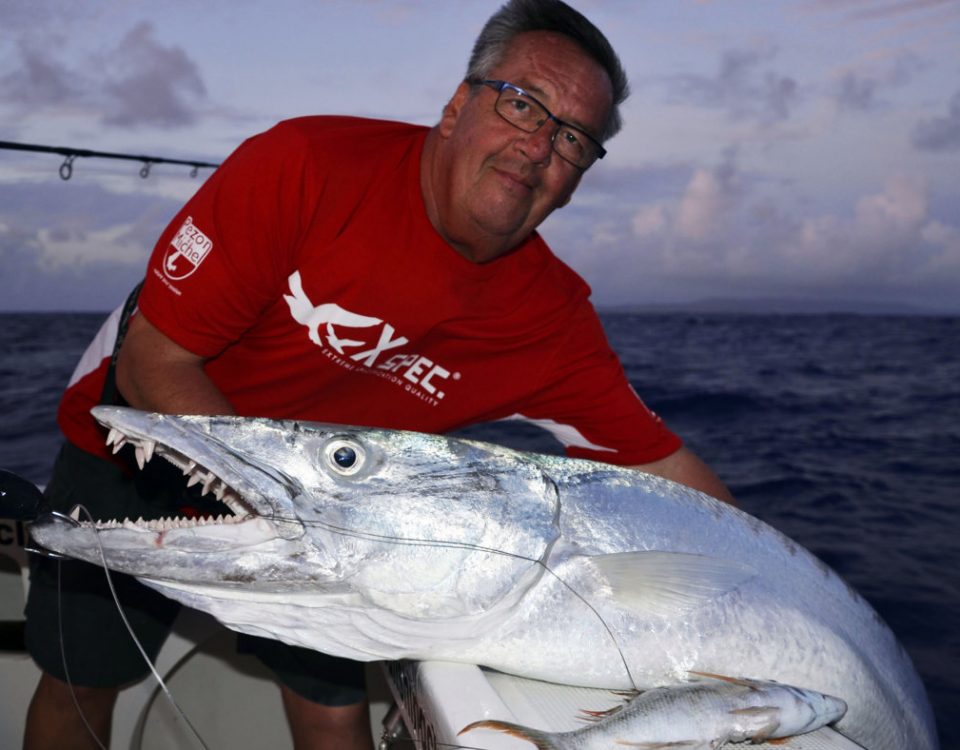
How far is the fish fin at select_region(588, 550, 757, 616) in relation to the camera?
180 centimetres

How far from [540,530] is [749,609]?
55 cm

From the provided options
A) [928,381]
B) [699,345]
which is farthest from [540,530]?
[699,345]

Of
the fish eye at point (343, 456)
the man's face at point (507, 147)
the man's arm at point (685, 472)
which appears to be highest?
the man's face at point (507, 147)

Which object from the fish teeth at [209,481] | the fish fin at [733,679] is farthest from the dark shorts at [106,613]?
the fish fin at [733,679]

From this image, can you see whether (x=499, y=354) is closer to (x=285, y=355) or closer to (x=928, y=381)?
(x=285, y=355)

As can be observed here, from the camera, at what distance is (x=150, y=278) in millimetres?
2229

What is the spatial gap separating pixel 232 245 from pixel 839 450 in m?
8.78

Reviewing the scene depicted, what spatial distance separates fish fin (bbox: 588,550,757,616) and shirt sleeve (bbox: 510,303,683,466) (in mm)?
1075

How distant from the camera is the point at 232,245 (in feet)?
7.21

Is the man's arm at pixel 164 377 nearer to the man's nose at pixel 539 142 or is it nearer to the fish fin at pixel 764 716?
the man's nose at pixel 539 142

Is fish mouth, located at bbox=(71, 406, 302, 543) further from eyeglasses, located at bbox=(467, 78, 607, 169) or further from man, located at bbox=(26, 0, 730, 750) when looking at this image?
eyeglasses, located at bbox=(467, 78, 607, 169)

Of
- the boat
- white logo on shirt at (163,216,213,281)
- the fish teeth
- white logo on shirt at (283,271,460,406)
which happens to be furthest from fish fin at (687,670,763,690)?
white logo on shirt at (163,216,213,281)

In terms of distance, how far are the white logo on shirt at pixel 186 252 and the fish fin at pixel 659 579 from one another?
1.26 m

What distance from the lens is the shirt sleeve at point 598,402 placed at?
9.48ft
